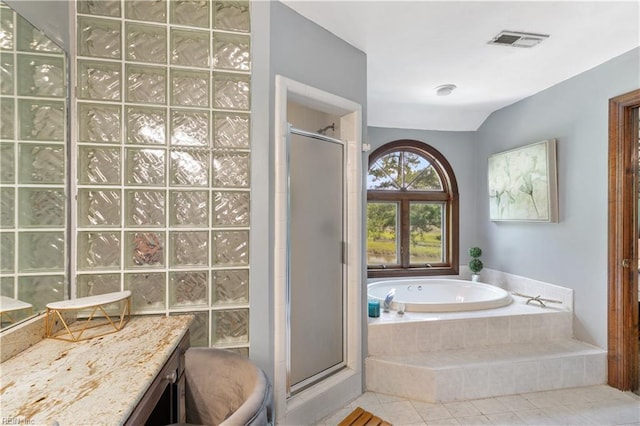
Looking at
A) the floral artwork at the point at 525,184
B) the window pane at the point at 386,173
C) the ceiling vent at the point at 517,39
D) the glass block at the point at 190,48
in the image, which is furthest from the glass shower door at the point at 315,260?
the floral artwork at the point at 525,184

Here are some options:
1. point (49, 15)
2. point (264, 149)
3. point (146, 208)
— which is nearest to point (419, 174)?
point (264, 149)

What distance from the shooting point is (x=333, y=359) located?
2.12 m

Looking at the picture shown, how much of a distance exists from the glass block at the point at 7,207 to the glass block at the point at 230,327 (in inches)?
35.8

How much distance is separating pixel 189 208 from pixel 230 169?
0.29 metres

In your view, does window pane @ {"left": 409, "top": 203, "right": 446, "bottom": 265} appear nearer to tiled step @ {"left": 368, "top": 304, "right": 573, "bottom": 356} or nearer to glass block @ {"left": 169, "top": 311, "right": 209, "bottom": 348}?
tiled step @ {"left": 368, "top": 304, "right": 573, "bottom": 356}

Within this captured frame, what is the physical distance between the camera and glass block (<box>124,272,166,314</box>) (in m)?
1.52

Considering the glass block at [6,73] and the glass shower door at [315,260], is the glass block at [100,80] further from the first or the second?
the glass shower door at [315,260]

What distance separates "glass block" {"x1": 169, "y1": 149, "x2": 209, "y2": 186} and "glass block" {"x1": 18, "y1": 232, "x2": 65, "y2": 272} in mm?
559

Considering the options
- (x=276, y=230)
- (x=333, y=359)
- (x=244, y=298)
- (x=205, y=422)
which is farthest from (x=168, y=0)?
(x=333, y=359)

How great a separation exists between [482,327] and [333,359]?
1.28 meters

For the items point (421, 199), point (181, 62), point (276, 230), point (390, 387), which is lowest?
point (390, 387)

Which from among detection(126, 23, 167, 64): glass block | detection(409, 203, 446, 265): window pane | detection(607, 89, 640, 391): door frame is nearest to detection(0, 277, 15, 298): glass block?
detection(126, 23, 167, 64): glass block

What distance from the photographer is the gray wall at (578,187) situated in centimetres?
234

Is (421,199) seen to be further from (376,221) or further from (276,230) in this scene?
(276,230)
